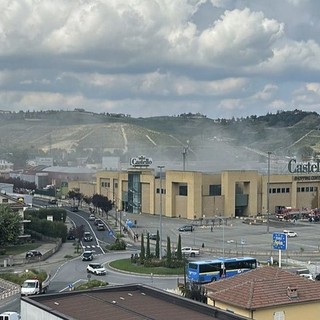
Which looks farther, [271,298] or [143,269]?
[143,269]

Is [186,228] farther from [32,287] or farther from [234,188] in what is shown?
[32,287]

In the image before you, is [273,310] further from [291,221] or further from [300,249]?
[291,221]

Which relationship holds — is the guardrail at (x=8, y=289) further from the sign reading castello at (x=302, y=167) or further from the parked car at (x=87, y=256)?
the sign reading castello at (x=302, y=167)

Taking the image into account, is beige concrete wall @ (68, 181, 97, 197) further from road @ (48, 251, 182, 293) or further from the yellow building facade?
road @ (48, 251, 182, 293)

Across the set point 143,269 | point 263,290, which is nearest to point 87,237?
point 143,269

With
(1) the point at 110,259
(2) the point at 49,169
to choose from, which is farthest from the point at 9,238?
(2) the point at 49,169

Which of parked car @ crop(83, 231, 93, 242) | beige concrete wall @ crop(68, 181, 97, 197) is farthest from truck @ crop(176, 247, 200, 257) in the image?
beige concrete wall @ crop(68, 181, 97, 197)

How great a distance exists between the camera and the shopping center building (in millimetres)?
94688

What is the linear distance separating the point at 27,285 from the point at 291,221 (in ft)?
186

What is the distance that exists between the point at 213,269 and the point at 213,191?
51.5m

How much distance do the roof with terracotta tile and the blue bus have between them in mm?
17374

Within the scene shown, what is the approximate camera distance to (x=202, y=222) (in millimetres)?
90125

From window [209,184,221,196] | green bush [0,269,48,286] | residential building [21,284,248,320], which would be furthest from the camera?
window [209,184,221,196]

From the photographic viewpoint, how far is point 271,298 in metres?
24.5
